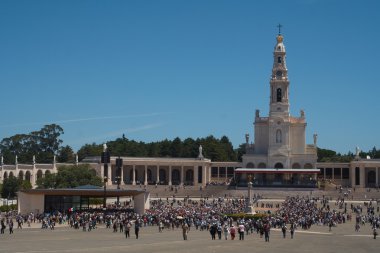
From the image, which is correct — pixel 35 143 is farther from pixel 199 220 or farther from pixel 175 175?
pixel 199 220

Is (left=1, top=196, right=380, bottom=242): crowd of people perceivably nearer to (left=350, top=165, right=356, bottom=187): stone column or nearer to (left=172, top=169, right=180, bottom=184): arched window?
(left=350, top=165, right=356, bottom=187): stone column

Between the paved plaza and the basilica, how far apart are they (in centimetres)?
5627

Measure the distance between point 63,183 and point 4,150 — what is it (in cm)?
5736

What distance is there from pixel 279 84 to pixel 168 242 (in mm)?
73485

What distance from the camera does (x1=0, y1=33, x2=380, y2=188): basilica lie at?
4072 inches

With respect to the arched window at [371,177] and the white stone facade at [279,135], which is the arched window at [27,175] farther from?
the arched window at [371,177]

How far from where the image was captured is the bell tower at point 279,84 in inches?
4262

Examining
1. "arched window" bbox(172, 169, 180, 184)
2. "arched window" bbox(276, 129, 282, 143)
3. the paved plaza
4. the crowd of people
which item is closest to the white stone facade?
"arched window" bbox(276, 129, 282, 143)

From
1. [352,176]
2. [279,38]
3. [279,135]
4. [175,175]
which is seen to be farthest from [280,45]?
[175,175]

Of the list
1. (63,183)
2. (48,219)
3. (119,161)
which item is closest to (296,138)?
(63,183)

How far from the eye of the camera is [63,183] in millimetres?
87312

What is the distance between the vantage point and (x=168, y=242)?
37.9 metres

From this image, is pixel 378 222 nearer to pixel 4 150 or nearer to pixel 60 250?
pixel 60 250

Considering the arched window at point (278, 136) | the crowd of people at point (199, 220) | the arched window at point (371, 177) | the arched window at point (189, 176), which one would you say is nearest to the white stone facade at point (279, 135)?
the arched window at point (278, 136)
